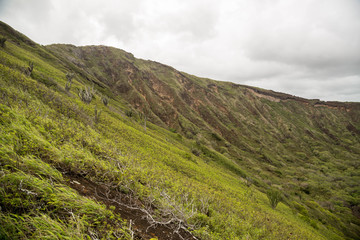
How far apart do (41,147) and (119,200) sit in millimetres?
3089

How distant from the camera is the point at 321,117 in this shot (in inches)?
5930

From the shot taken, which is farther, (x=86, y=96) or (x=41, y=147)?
(x=86, y=96)

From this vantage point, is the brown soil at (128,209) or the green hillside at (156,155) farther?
the brown soil at (128,209)

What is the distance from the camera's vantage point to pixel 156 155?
18.5 metres

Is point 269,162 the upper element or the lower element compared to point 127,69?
lower

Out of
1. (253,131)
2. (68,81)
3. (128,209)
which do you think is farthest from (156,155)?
(253,131)

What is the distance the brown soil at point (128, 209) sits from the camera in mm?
4223

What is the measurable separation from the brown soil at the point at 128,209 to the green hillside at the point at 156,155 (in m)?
0.04

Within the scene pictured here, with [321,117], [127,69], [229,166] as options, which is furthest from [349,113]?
[127,69]

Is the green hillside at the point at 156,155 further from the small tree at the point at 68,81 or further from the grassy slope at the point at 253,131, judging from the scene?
the grassy slope at the point at 253,131

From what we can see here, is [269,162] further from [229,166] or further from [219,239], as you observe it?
[219,239]

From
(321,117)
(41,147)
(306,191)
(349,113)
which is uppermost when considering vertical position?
(349,113)

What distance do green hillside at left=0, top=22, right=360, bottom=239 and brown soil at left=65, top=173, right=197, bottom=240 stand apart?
0.04 metres

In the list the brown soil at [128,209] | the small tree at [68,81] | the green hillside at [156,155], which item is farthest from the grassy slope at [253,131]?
the brown soil at [128,209]
